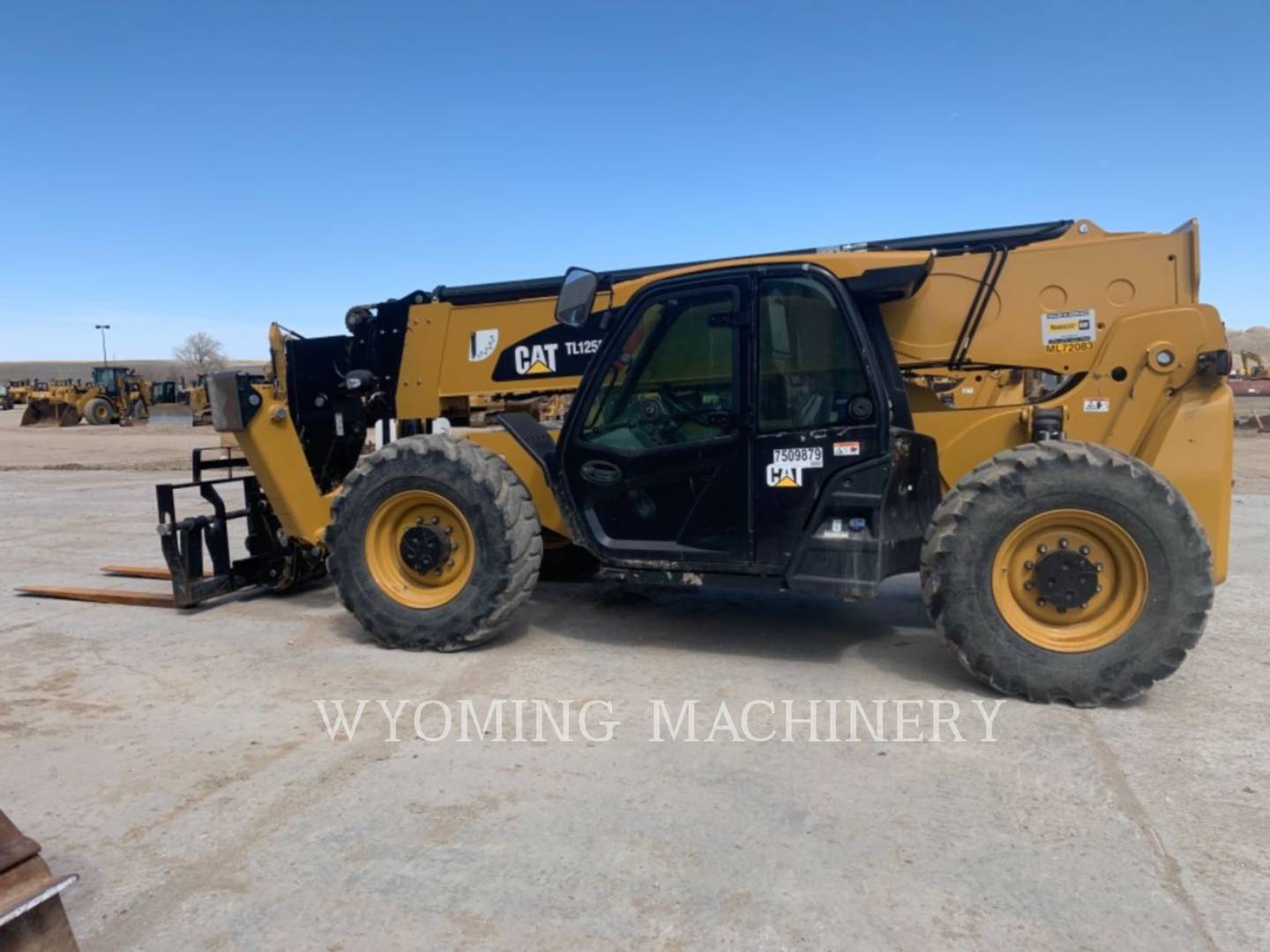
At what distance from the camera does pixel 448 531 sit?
209 inches

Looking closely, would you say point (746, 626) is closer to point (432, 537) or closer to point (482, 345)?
point (432, 537)

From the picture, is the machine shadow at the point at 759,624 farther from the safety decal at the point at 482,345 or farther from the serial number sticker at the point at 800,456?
the safety decal at the point at 482,345

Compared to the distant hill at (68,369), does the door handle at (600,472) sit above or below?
below

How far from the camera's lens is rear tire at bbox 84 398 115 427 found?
3991 cm

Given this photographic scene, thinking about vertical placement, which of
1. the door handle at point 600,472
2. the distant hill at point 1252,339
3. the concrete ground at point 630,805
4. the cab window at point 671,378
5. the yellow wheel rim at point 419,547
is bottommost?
the concrete ground at point 630,805

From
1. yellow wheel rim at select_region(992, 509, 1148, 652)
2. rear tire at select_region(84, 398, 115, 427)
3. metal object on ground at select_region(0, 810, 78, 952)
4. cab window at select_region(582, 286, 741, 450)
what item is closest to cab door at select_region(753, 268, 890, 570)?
cab window at select_region(582, 286, 741, 450)

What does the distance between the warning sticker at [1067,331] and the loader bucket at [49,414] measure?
44.6 m

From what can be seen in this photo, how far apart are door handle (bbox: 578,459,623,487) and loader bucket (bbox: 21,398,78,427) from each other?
4288 centimetres

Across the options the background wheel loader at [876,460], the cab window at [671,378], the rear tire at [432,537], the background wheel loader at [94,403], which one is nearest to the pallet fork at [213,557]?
the background wheel loader at [876,460]

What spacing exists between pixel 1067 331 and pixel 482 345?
3539 mm

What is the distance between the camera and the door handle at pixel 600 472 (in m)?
5.08

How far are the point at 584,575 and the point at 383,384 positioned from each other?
212cm

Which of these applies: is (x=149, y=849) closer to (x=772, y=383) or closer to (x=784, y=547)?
(x=784, y=547)

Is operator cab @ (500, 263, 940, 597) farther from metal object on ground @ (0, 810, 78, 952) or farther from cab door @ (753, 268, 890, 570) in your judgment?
metal object on ground @ (0, 810, 78, 952)
